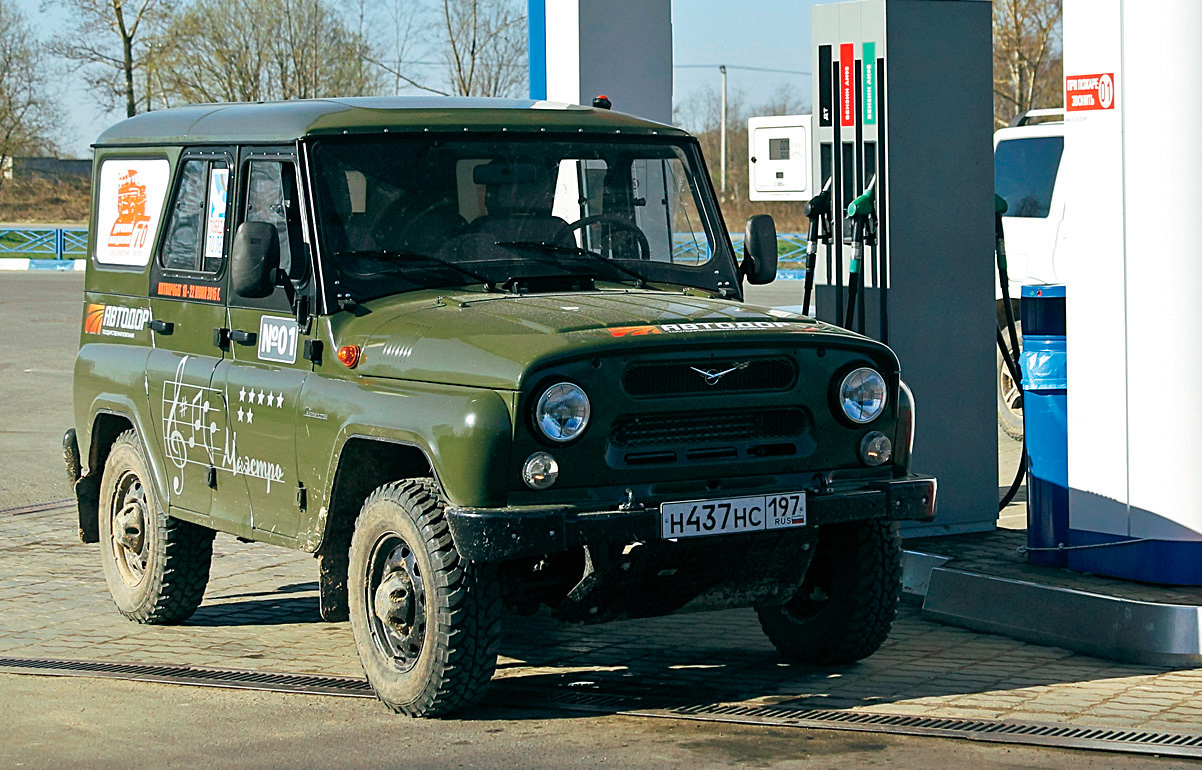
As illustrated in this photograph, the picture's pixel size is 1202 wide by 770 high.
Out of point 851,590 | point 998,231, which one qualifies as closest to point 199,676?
point 851,590

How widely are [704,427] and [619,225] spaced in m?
1.40

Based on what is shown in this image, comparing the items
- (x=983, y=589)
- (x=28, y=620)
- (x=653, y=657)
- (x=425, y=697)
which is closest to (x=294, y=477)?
(x=425, y=697)

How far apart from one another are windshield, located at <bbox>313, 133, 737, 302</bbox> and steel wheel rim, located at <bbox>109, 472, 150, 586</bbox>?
2023mm

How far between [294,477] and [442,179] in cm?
129

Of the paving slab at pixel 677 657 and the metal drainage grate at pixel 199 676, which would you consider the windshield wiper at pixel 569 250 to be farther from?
the metal drainage grate at pixel 199 676

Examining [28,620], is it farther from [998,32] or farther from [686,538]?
[998,32]

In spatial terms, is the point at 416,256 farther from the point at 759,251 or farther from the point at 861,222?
the point at 861,222

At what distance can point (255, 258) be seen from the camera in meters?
6.38

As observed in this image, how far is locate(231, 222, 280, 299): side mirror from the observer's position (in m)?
6.38

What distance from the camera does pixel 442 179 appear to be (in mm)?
6672

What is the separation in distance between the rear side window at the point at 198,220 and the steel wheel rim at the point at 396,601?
5.95ft

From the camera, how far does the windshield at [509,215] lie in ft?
21.3

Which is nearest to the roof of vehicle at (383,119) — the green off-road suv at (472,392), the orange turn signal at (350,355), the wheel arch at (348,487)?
the green off-road suv at (472,392)

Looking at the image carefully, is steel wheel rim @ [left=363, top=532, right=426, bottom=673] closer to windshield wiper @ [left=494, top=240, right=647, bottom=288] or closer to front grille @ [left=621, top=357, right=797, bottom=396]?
front grille @ [left=621, top=357, right=797, bottom=396]
